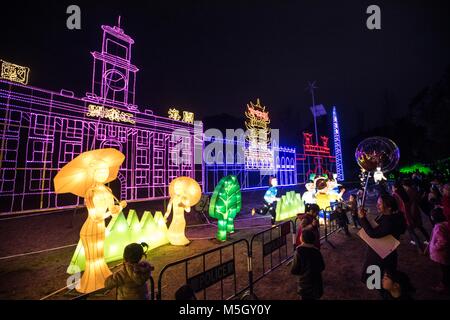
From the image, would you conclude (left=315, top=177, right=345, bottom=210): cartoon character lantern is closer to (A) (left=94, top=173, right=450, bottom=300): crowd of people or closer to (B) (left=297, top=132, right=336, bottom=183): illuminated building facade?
(A) (left=94, top=173, right=450, bottom=300): crowd of people

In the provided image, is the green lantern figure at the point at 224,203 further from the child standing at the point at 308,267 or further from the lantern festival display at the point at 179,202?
the child standing at the point at 308,267

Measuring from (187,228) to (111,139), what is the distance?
788cm

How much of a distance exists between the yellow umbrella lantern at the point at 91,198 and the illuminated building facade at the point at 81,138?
712 centimetres

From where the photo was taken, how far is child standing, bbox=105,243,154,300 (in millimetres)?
2895

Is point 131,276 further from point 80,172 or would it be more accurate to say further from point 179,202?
point 179,202

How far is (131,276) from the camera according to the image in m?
2.91

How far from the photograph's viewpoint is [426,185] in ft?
39.5

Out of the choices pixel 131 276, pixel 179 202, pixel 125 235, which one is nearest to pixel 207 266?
pixel 179 202

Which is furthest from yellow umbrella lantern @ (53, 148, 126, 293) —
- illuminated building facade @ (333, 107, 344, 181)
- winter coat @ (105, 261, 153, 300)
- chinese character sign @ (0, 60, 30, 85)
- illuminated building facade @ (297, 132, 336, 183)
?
illuminated building facade @ (333, 107, 344, 181)

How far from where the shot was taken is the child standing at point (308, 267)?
10.9ft

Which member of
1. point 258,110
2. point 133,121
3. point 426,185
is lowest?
point 426,185

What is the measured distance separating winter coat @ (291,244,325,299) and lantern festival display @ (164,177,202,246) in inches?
173
